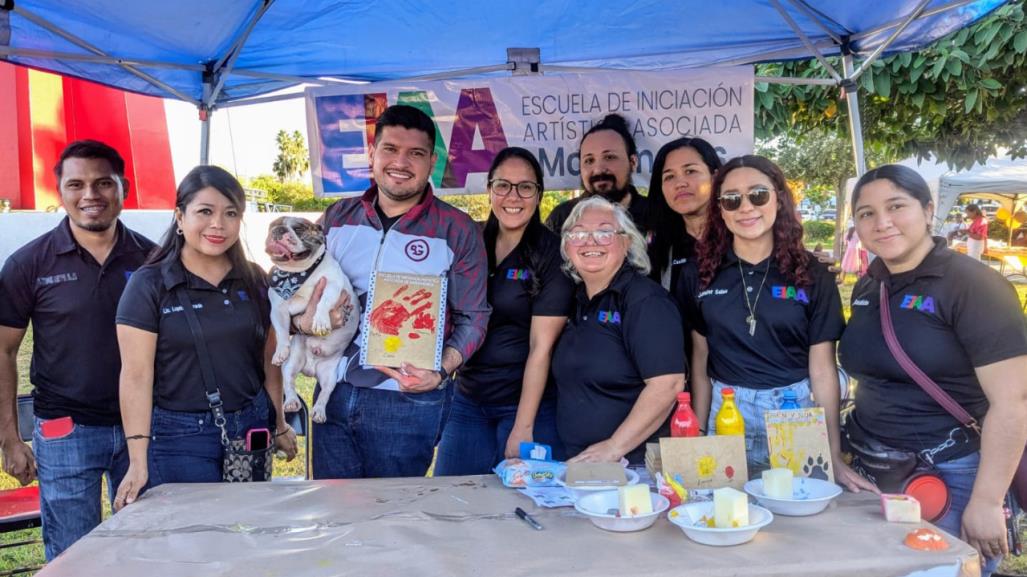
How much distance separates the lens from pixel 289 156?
66.8m

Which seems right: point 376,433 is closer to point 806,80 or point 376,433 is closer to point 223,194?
point 223,194

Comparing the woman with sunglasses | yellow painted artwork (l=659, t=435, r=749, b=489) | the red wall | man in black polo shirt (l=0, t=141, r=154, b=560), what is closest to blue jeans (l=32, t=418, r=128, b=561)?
man in black polo shirt (l=0, t=141, r=154, b=560)

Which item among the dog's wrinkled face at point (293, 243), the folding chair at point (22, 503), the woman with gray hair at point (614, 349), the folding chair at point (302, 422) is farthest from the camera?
the folding chair at point (302, 422)

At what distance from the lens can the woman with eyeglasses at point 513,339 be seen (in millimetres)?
3264

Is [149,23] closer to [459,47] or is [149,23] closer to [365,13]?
[365,13]

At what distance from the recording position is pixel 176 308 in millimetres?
2887

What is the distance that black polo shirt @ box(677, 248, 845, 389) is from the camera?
277cm

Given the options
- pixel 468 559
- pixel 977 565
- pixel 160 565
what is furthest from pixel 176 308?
pixel 977 565

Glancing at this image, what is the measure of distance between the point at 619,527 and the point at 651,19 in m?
3.21

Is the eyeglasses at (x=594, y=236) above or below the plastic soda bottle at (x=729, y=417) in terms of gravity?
Result: above

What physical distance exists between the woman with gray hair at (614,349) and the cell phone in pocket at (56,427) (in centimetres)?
230

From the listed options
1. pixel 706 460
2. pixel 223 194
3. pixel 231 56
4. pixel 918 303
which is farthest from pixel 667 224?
pixel 231 56

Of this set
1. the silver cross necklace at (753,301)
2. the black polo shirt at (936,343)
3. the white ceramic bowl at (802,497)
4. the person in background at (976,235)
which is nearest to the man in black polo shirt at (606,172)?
the silver cross necklace at (753,301)

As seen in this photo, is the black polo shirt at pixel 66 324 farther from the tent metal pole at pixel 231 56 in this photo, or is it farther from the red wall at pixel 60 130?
the red wall at pixel 60 130
